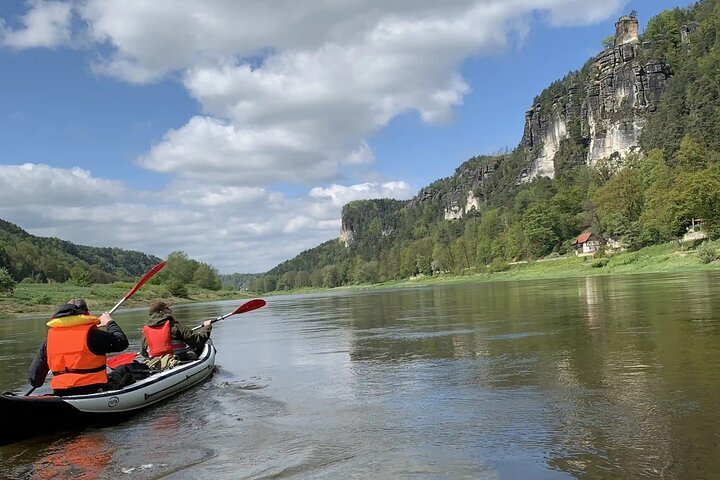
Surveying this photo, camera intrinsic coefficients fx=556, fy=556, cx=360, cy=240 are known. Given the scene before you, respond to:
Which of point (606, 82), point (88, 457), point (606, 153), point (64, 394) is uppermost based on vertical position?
point (606, 82)

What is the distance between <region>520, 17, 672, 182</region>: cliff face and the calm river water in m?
151

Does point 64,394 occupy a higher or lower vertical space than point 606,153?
lower

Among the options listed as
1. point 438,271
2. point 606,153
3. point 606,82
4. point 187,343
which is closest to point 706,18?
point 606,82

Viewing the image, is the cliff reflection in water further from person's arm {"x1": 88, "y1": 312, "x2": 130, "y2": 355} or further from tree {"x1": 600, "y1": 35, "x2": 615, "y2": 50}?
tree {"x1": 600, "y1": 35, "x2": 615, "y2": 50}

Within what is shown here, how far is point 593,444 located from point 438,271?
151118mm

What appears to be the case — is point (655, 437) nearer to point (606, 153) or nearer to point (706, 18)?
point (606, 153)

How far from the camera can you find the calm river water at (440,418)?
660 centimetres

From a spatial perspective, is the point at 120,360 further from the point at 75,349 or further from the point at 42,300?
the point at 42,300

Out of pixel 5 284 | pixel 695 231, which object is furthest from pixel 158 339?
pixel 695 231

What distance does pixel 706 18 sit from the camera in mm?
154000

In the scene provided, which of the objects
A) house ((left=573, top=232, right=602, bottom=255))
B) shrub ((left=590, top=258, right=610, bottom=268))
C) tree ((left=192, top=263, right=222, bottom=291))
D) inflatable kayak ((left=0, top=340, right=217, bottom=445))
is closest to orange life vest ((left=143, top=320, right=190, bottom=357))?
inflatable kayak ((left=0, top=340, right=217, bottom=445))

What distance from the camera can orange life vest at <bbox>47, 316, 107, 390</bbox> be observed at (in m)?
9.35

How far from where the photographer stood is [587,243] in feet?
356

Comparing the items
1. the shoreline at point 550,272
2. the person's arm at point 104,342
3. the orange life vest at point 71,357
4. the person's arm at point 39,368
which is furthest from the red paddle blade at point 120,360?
the shoreline at point 550,272
